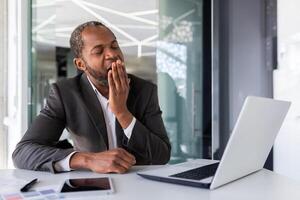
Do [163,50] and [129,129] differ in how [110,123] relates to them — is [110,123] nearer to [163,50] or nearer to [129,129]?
[129,129]

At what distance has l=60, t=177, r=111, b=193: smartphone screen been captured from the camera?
832 millimetres

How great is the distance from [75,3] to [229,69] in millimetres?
1351

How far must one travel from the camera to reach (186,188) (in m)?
0.87

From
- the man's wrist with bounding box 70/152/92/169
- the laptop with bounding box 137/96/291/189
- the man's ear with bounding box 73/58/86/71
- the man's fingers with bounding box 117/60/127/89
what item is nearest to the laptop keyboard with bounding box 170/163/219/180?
the laptop with bounding box 137/96/291/189

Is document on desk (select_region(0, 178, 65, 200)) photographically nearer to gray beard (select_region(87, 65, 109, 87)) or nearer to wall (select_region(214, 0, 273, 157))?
A: gray beard (select_region(87, 65, 109, 87))

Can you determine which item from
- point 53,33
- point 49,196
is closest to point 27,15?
point 53,33

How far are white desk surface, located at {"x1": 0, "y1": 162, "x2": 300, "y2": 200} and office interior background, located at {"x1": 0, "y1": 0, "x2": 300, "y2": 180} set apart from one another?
137 cm

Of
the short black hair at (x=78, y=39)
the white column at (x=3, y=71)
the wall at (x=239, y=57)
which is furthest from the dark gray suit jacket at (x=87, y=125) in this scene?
the wall at (x=239, y=57)

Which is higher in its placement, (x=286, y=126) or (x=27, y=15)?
(x=27, y=15)

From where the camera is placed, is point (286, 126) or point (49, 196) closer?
point (49, 196)

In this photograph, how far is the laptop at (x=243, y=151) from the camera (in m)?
0.78

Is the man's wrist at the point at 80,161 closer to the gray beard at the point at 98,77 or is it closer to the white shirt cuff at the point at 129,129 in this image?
the white shirt cuff at the point at 129,129

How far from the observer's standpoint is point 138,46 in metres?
2.99

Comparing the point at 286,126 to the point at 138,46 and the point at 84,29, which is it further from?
the point at 84,29
